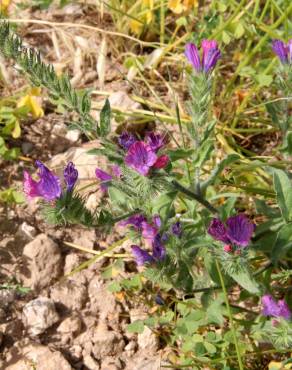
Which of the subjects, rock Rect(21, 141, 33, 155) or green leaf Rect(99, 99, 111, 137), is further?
rock Rect(21, 141, 33, 155)

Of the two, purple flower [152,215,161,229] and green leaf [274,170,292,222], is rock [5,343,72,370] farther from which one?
green leaf [274,170,292,222]

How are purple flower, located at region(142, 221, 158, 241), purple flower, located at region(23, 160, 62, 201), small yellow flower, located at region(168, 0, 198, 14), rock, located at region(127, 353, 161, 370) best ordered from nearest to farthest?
purple flower, located at region(23, 160, 62, 201) < purple flower, located at region(142, 221, 158, 241) < rock, located at region(127, 353, 161, 370) < small yellow flower, located at region(168, 0, 198, 14)

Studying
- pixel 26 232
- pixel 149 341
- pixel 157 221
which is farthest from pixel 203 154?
pixel 26 232

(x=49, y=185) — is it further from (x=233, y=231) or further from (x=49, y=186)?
(x=233, y=231)

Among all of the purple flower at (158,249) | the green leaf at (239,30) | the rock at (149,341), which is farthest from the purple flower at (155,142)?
the green leaf at (239,30)

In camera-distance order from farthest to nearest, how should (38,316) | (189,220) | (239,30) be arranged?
(239,30)
(38,316)
(189,220)

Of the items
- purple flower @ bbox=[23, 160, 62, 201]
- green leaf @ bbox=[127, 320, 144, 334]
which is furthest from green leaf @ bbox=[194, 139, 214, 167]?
green leaf @ bbox=[127, 320, 144, 334]
